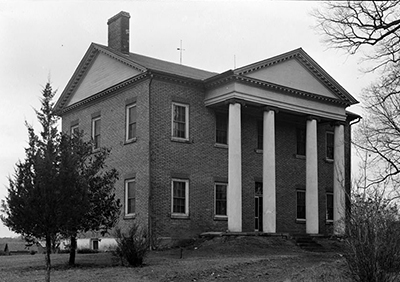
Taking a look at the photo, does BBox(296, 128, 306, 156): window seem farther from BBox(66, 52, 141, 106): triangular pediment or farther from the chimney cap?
the chimney cap

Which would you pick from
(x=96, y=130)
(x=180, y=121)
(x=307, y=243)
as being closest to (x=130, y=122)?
(x=180, y=121)

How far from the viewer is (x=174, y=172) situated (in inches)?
1089

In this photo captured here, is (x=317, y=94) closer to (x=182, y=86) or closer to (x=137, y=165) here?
(x=182, y=86)

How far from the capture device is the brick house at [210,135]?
2739 centimetres

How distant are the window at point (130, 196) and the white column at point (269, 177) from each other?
21.1ft

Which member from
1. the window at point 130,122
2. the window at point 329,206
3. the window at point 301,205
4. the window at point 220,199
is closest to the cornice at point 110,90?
the window at point 130,122

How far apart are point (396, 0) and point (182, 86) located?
441 inches

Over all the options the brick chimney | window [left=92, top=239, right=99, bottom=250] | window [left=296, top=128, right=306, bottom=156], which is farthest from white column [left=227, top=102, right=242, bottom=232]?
window [left=92, top=239, right=99, bottom=250]

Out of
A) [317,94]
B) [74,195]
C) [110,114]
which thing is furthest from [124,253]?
[317,94]

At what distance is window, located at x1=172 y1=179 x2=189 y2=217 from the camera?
2767 cm

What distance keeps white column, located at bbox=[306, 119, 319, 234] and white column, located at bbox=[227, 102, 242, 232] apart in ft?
16.9

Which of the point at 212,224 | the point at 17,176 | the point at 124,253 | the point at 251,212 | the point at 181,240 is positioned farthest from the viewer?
the point at 251,212

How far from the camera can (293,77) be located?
30453 millimetres

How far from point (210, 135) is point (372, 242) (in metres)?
17.3
